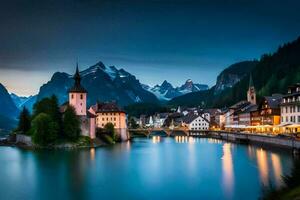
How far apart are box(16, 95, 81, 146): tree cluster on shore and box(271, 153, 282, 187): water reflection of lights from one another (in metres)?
36.1

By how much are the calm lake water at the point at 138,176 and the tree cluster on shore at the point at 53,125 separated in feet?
44.3

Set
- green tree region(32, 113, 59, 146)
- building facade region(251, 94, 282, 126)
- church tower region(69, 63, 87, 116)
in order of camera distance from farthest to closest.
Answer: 1. building facade region(251, 94, 282, 126)
2. church tower region(69, 63, 87, 116)
3. green tree region(32, 113, 59, 146)

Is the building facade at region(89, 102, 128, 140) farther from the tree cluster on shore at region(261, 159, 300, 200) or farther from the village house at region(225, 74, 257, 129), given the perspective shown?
the tree cluster on shore at region(261, 159, 300, 200)

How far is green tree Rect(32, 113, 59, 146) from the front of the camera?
77312mm

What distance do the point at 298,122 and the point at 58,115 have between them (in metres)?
43.1

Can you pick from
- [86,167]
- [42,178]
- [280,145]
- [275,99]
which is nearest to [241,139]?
[275,99]

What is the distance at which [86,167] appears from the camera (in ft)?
168

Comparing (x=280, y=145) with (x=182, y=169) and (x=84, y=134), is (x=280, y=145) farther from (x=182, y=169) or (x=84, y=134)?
(x=84, y=134)

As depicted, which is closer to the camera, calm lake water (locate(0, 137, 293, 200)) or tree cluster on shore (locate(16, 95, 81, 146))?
calm lake water (locate(0, 137, 293, 200))

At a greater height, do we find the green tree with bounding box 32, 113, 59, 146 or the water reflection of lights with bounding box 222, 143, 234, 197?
the green tree with bounding box 32, 113, 59, 146

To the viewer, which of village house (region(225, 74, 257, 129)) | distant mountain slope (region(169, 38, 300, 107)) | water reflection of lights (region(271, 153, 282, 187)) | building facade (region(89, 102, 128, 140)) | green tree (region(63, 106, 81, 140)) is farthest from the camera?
distant mountain slope (region(169, 38, 300, 107))

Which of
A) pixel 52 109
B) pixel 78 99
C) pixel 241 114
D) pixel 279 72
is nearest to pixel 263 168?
pixel 52 109

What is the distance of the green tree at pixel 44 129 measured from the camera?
77.3 metres

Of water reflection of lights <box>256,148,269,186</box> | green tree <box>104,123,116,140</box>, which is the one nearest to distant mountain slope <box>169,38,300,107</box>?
green tree <box>104,123,116,140</box>
